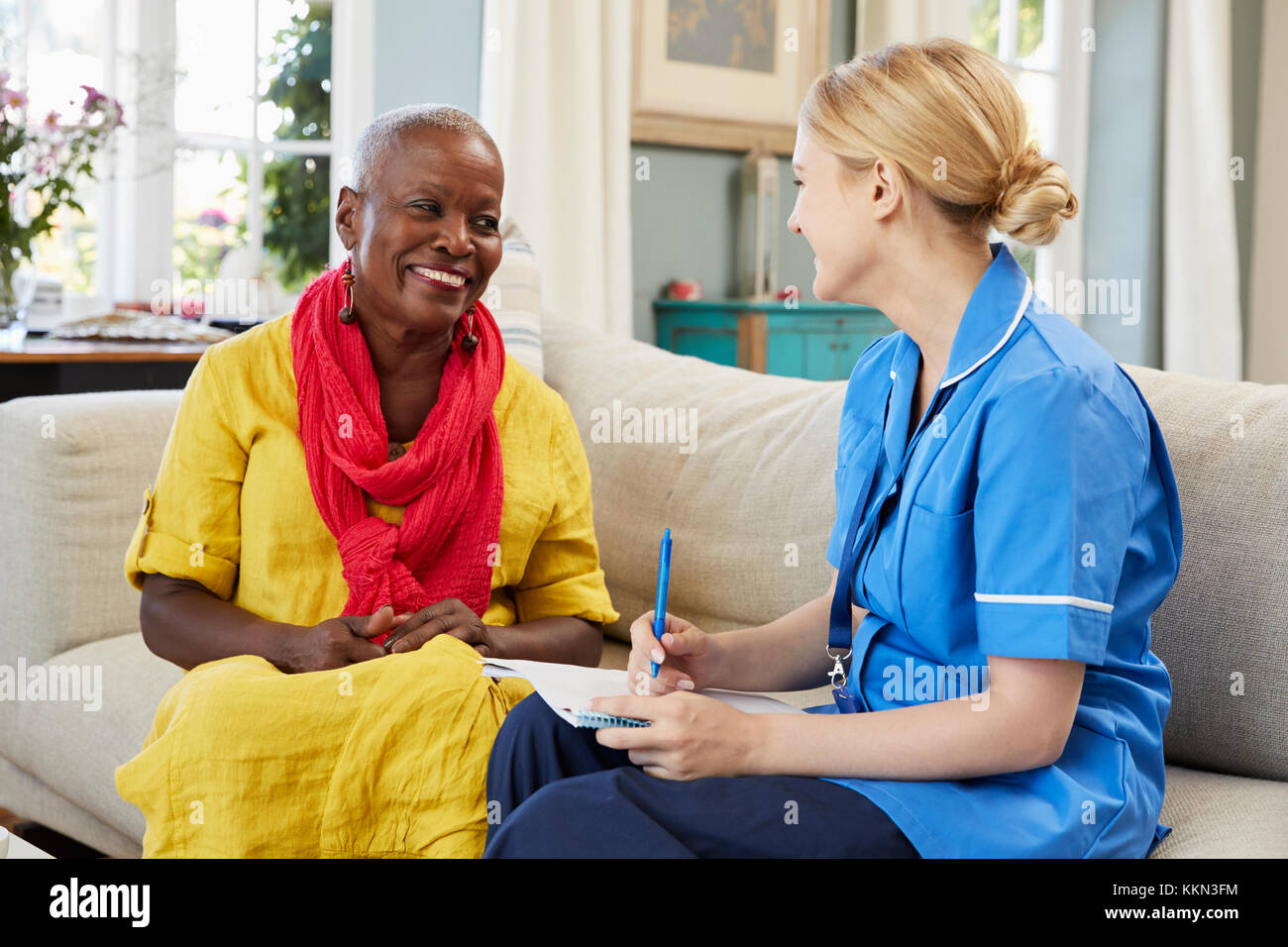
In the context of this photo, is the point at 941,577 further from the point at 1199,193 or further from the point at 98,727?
the point at 1199,193

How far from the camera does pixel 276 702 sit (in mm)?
1203

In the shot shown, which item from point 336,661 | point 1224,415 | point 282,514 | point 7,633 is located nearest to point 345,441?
point 282,514

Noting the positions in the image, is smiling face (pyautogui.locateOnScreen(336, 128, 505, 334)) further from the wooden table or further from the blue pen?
the wooden table

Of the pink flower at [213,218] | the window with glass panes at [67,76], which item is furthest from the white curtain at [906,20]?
the window with glass panes at [67,76]

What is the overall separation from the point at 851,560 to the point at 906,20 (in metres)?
3.77

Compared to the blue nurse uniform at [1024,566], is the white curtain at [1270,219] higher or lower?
higher

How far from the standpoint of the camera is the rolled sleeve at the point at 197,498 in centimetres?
140

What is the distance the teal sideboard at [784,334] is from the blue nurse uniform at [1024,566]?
279cm

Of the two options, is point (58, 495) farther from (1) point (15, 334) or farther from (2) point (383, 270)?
(1) point (15, 334)

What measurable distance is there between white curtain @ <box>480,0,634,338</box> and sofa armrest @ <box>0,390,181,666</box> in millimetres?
1926

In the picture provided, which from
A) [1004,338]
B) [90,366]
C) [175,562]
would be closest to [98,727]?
[175,562]

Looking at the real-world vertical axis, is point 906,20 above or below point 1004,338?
above

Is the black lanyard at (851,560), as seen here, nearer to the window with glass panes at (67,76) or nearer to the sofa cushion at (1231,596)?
the sofa cushion at (1231,596)

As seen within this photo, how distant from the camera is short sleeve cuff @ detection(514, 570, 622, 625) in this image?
1.55 metres
